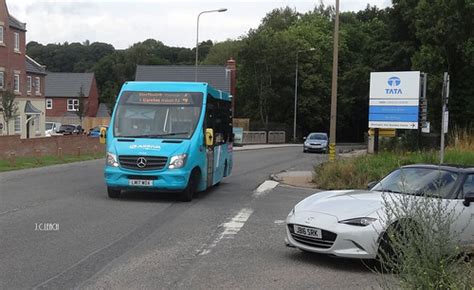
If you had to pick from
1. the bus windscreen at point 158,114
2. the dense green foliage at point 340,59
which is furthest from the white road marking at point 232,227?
the dense green foliage at point 340,59

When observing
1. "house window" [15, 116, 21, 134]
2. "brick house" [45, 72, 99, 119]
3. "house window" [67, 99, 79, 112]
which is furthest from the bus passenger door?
"house window" [67, 99, 79, 112]

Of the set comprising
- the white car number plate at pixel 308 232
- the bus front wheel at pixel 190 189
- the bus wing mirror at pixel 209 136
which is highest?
the bus wing mirror at pixel 209 136

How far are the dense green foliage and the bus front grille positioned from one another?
72.3 feet

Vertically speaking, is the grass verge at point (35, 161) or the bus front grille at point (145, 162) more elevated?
the bus front grille at point (145, 162)

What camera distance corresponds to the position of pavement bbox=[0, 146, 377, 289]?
6.61 meters

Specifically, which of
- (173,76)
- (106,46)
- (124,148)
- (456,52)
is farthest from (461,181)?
(106,46)

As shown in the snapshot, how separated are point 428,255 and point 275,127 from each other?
61.3m

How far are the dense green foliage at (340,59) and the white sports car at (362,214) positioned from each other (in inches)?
939

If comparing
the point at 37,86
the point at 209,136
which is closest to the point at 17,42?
the point at 37,86

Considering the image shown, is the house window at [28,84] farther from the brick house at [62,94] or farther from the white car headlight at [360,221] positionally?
the white car headlight at [360,221]

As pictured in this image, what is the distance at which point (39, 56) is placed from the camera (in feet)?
412

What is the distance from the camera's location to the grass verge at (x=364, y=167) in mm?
16750

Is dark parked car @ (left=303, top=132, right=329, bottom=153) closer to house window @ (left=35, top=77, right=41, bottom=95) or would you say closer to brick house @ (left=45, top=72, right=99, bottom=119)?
house window @ (left=35, top=77, right=41, bottom=95)

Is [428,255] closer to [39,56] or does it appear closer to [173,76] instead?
[173,76]
